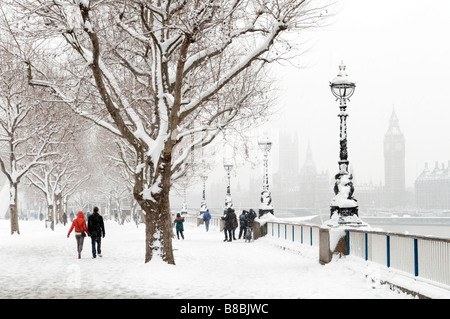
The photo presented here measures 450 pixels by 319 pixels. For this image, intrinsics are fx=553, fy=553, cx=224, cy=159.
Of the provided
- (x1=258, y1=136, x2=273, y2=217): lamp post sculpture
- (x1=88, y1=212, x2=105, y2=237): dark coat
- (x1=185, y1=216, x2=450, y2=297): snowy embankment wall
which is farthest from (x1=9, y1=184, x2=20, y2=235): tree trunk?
(x1=185, y1=216, x2=450, y2=297): snowy embankment wall

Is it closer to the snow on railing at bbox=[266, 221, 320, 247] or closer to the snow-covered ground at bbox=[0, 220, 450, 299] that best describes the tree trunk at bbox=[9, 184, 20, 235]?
the snow-covered ground at bbox=[0, 220, 450, 299]

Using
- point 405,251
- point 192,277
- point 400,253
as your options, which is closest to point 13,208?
point 192,277

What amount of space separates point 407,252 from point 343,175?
486cm

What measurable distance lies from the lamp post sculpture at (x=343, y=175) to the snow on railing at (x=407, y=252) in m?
0.93

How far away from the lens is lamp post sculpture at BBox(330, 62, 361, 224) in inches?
601

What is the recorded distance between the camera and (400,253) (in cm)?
1148

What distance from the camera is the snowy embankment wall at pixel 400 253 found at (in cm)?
973

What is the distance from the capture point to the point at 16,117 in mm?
31094

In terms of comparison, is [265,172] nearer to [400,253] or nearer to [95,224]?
[95,224]

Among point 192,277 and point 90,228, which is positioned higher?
point 90,228

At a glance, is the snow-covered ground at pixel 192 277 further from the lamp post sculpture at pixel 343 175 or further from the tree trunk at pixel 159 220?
the lamp post sculpture at pixel 343 175
